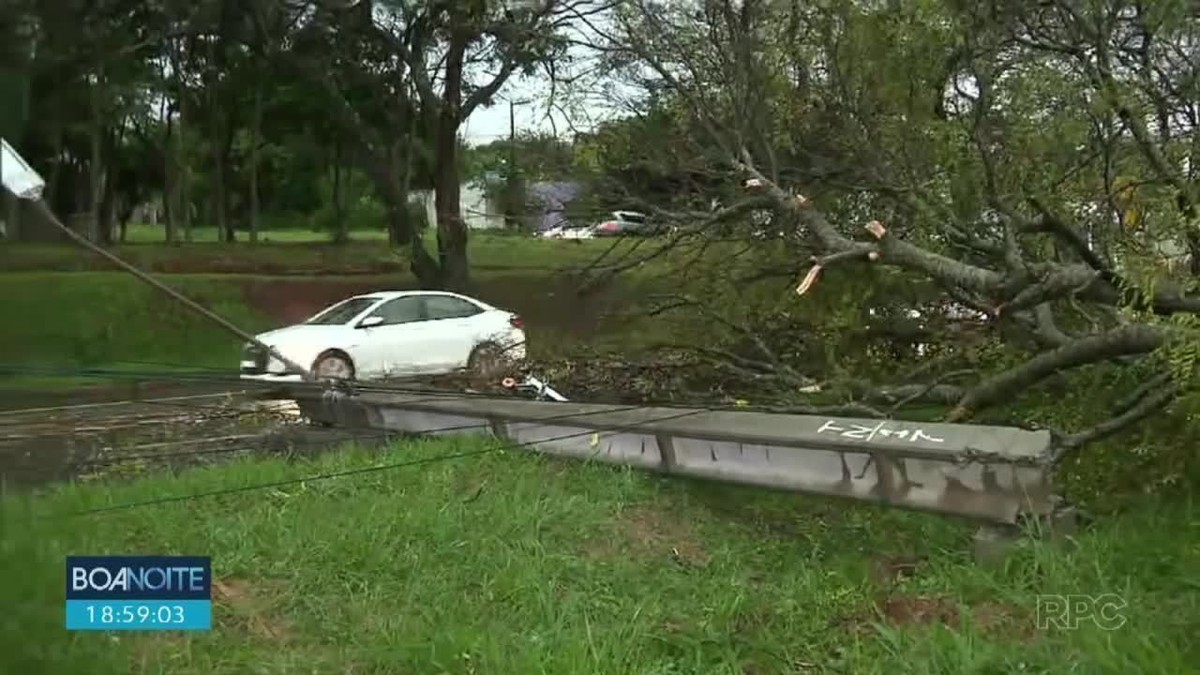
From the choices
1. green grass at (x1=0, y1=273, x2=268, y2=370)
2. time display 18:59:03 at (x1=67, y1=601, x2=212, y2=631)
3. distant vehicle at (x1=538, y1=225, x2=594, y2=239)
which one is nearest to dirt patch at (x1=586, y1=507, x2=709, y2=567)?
time display 18:59:03 at (x1=67, y1=601, x2=212, y2=631)

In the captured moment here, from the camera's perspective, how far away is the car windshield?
14.1 meters

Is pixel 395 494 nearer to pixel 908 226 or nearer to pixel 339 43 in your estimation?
pixel 908 226

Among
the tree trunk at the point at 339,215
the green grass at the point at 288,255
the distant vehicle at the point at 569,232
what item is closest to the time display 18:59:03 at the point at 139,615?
the green grass at the point at 288,255

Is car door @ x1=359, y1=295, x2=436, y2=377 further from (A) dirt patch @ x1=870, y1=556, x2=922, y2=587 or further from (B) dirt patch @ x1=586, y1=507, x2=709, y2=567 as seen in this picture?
(A) dirt patch @ x1=870, y1=556, x2=922, y2=587

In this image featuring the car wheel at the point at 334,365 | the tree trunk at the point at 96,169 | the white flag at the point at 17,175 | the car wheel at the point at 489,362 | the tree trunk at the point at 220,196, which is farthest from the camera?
the tree trunk at the point at 220,196

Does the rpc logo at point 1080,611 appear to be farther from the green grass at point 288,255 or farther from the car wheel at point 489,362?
the car wheel at point 489,362

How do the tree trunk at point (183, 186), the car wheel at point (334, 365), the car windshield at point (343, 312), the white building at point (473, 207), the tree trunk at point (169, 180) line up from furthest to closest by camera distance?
the white building at point (473, 207)
the car windshield at point (343, 312)
the car wheel at point (334, 365)
the tree trunk at point (183, 186)
the tree trunk at point (169, 180)

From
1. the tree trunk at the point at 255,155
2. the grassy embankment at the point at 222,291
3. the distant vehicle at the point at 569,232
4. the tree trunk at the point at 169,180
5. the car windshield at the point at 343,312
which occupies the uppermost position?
the tree trunk at the point at 255,155

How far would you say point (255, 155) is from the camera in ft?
62.7

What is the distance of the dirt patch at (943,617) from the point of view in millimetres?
4484

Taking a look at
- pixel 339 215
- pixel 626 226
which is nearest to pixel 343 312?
pixel 626 226

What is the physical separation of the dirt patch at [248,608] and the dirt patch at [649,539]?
1.38m

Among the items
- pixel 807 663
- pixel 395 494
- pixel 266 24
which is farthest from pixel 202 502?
pixel 266 24

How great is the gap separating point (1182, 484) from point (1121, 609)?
1725 millimetres
